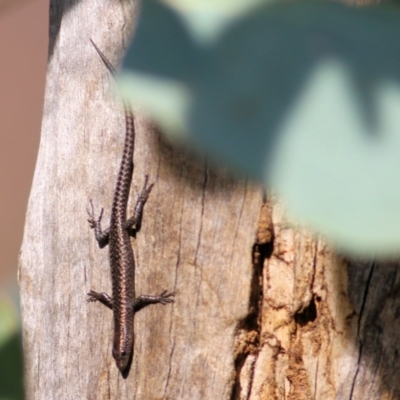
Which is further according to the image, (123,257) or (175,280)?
(123,257)

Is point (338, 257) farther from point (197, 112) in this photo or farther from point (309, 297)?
point (197, 112)

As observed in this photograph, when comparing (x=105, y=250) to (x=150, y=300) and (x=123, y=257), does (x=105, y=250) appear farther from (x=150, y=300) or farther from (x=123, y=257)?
(x=150, y=300)

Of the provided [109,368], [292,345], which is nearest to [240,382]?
[292,345]

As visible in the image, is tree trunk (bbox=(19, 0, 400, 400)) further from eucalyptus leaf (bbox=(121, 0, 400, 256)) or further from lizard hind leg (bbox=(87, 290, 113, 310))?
eucalyptus leaf (bbox=(121, 0, 400, 256))

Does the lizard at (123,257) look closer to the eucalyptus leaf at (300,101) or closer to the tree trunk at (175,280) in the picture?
the tree trunk at (175,280)

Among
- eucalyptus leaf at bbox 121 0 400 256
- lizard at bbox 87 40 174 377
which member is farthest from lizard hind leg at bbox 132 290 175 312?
eucalyptus leaf at bbox 121 0 400 256

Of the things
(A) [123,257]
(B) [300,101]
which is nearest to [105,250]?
(A) [123,257]
